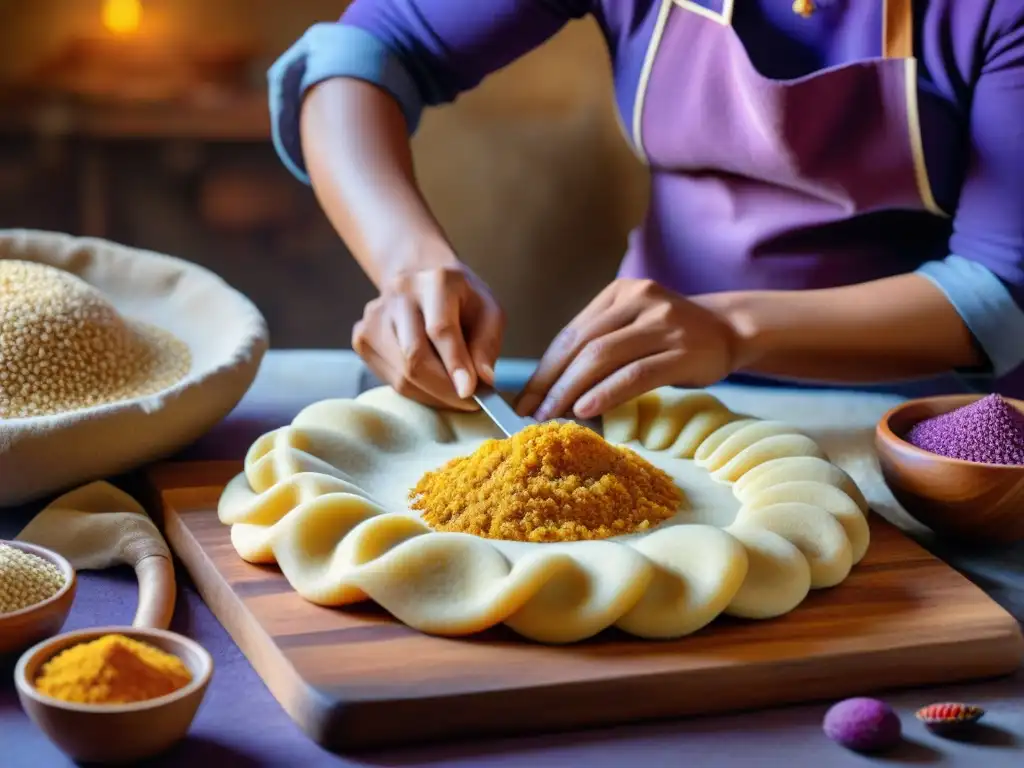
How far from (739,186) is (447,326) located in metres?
0.44

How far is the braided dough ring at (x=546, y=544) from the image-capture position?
0.80 metres

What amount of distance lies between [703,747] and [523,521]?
23 centimetres

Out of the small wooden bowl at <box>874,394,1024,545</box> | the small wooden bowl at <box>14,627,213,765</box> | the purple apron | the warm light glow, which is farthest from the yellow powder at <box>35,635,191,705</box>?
the warm light glow

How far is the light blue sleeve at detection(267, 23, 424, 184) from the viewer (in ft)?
4.71

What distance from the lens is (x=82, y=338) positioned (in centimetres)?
109

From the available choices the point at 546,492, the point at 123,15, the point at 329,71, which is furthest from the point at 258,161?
the point at 546,492

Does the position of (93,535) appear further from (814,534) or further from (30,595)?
(814,534)

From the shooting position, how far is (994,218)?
4.04ft

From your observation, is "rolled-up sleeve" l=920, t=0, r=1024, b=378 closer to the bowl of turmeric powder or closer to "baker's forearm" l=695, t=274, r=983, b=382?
"baker's forearm" l=695, t=274, r=983, b=382

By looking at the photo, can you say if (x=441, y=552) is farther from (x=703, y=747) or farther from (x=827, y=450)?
(x=827, y=450)

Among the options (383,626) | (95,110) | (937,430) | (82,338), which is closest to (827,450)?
(937,430)

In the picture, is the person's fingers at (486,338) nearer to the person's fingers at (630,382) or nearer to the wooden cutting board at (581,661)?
the person's fingers at (630,382)

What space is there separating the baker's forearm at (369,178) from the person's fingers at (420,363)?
4.7 inches

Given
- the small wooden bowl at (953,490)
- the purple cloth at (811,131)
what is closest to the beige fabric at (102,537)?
the small wooden bowl at (953,490)
